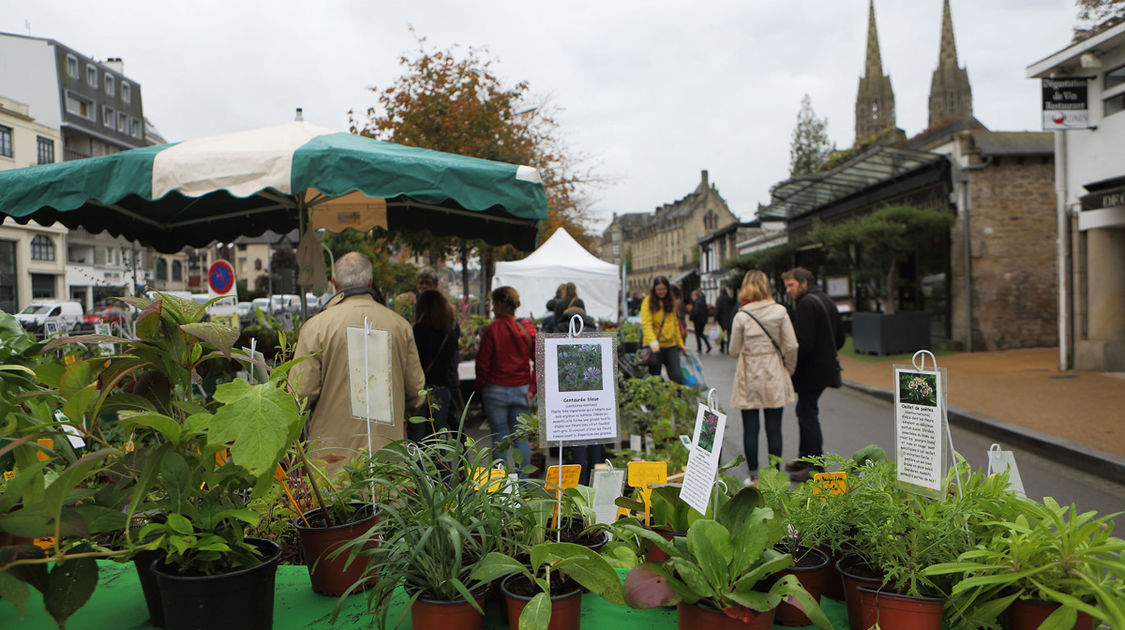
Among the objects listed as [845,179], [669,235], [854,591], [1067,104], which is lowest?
[854,591]

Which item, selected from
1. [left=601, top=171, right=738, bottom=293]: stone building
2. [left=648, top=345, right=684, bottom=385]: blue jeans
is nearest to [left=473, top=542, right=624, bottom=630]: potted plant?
[left=648, top=345, right=684, bottom=385]: blue jeans

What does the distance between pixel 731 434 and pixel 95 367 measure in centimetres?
802

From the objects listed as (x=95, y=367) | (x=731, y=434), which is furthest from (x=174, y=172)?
(x=731, y=434)

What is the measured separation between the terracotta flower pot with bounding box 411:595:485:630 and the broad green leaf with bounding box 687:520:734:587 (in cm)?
45

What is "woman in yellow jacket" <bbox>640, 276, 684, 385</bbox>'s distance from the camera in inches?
329

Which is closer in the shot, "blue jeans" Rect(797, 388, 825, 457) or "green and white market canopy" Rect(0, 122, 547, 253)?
"green and white market canopy" Rect(0, 122, 547, 253)

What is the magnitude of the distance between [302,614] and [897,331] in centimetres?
1691

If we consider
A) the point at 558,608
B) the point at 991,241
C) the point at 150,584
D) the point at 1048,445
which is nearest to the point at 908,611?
the point at 558,608

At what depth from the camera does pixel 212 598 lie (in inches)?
56.4

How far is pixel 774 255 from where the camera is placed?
27188 mm

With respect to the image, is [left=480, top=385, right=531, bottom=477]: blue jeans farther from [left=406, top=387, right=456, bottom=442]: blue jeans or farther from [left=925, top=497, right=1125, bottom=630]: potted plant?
[left=925, top=497, right=1125, bottom=630]: potted plant

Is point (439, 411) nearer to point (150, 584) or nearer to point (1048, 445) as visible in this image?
point (150, 584)

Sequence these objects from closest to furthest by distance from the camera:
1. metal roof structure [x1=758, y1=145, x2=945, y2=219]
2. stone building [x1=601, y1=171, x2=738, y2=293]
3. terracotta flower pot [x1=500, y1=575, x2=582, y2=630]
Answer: terracotta flower pot [x1=500, y1=575, x2=582, y2=630]
metal roof structure [x1=758, y1=145, x2=945, y2=219]
stone building [x1=601, y1=171, x2=738, y2=293]

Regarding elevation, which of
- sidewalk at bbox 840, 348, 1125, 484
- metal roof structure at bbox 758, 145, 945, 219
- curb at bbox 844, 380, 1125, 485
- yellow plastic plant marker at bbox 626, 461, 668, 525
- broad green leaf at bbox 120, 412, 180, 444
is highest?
metal roof structure at bbox 758, 145, 945, 219
